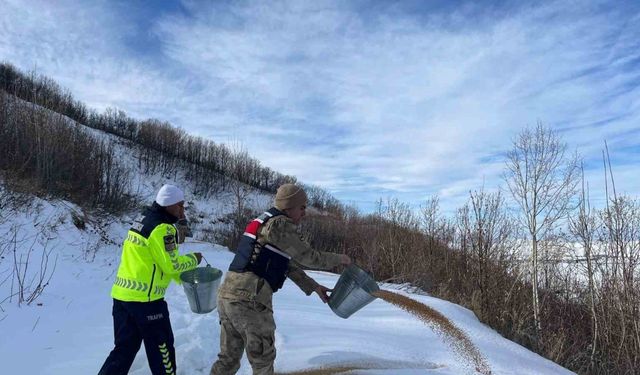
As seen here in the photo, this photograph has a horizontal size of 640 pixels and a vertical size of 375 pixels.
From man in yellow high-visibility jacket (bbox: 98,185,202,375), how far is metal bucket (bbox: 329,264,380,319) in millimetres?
1344

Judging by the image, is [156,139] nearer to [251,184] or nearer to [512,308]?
[251,184]

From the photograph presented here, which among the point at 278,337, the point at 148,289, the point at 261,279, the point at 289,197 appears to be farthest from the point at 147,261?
the point at 278,337

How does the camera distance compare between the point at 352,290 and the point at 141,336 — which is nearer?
the point at 141,336

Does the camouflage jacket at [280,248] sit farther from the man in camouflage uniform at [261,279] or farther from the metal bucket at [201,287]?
the metal bucket at [201,287]

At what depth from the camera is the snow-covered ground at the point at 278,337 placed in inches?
179

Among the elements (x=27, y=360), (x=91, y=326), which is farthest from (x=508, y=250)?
(x=27, y=360)

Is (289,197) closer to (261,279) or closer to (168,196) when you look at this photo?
(261,279)

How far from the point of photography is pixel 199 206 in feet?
101

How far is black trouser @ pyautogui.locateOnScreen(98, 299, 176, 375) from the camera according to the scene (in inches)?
136

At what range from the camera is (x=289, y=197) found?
344cm

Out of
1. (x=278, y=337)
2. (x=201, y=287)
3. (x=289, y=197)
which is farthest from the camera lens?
(x=278, y=337)

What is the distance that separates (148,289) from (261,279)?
3.00ft

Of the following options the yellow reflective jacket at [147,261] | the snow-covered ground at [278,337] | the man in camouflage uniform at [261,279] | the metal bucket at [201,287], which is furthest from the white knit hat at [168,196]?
the snow-covered ground at [278,337]

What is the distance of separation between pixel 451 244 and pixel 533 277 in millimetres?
2307
